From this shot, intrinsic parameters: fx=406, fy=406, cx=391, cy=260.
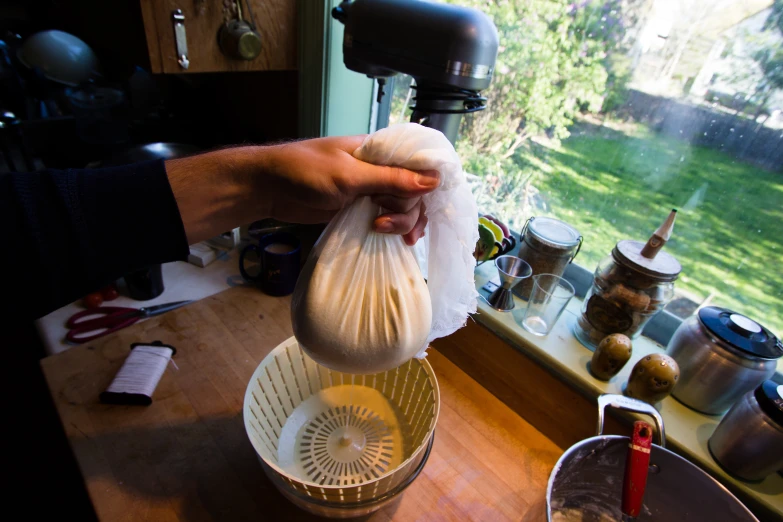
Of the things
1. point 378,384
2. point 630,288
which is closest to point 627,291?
point 630,288

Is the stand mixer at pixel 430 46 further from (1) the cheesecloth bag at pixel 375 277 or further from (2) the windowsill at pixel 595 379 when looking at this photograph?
(2) the windowsill at pixel 595 379

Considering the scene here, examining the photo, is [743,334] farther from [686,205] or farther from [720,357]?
[686,205]

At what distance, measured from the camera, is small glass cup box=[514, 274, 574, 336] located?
28.1 inches

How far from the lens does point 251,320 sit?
79 centimetres

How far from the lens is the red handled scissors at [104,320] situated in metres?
0.73

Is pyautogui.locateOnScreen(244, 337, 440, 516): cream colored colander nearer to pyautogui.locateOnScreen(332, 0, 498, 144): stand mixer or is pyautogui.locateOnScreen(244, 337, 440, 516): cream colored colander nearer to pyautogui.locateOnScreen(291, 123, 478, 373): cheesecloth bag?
pyautogui.locateOnScreen(291, 123, 478, 373): cheesecloth bag

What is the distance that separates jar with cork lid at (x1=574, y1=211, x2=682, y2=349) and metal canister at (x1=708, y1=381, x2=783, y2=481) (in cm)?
17

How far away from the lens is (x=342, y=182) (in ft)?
1.43

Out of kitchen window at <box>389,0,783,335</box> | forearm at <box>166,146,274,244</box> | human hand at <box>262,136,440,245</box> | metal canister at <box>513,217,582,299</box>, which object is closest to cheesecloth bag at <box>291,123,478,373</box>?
human hand at <box>262,136,440,245</box>

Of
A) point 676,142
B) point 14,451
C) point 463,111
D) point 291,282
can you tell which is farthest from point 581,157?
point 14,451

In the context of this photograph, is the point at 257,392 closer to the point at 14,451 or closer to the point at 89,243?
the point at 89,243

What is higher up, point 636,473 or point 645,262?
point 645,262

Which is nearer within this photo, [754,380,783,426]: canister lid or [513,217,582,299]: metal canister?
[754,380,783,426]: canister lid

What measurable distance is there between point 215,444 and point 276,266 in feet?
1.14
